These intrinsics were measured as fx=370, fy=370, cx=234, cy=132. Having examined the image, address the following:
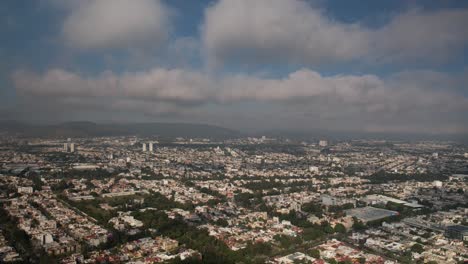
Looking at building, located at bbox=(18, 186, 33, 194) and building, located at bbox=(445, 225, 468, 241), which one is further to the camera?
building, located at bbox=(18, 186, 33, 194)

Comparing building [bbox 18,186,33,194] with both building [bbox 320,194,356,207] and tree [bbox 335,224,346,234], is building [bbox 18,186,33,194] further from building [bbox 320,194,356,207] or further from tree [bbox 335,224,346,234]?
tree [bbox 335,224,346,234]

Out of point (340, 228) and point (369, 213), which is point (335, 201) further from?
point (340, 228)

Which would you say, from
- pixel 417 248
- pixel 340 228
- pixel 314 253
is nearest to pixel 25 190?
pixel 314 253

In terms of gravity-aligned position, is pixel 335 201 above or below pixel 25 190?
below

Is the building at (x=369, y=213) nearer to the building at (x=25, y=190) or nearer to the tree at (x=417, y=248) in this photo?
the tree at (x=417, y=248)

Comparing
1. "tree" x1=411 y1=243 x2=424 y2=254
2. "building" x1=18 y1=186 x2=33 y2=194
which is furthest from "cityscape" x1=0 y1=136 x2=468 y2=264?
"building" x1=18 y1=186 x2=33 y2=194

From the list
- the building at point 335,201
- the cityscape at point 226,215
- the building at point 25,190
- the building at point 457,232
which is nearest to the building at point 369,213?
the cityscape at point 226,215

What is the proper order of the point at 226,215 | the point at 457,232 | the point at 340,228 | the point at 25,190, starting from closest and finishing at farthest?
1. the point at 457,232
2. the point at 340,228
3. the point at 226,215
4. the point at 25,190

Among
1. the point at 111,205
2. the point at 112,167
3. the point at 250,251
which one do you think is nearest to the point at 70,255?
the point at 250,251

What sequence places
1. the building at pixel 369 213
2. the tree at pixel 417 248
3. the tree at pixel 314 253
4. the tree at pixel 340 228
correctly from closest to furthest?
1. the tree at pixel 314 253
2. the tree at pixel 417 248
3. the tree at pixel 340 228
4. the building at pixel 369 213

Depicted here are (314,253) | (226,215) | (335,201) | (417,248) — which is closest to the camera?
(314,253)
